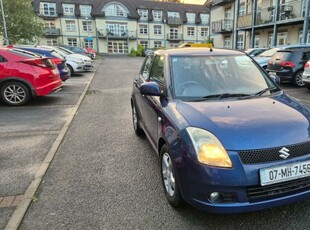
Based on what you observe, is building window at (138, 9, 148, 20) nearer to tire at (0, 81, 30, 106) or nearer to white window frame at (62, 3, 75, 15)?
white window frame at (62, 3, 75, 15)

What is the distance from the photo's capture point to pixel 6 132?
5.57 meters

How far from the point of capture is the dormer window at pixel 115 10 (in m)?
50.0

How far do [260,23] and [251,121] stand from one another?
81.7 feet

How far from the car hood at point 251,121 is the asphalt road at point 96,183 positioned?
2.81 ft

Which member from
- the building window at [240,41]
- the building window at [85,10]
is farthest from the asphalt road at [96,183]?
the building window at [85,10]

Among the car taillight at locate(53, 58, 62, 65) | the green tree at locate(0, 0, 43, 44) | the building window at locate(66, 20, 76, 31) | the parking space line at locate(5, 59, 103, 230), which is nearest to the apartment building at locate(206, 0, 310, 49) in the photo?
the car taillight at locate(53, 58, 62, 65)

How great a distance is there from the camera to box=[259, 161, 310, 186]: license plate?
2.32 m

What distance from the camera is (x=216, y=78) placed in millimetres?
3570

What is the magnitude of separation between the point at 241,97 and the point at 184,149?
3.93ft

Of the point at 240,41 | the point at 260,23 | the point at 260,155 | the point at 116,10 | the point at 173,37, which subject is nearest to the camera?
the point at 260,155

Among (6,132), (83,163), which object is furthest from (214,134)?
(6,132)

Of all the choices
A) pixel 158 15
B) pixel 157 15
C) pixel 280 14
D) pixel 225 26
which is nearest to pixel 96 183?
pixel 280 14

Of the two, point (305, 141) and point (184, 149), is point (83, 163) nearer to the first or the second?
point (184, 149)

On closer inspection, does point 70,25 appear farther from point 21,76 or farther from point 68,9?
point 21,76
